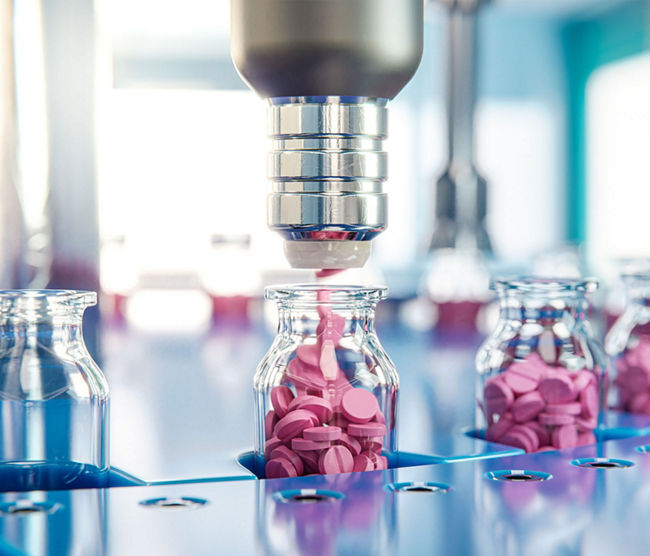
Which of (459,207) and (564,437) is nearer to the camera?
(564,437)

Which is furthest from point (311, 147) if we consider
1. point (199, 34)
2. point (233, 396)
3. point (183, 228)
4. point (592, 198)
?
point (592, 198)

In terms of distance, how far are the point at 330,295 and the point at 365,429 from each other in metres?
0.10

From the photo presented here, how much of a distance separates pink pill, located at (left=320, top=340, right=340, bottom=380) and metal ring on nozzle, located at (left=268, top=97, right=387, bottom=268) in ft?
0.26

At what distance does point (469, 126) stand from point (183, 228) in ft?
9.24

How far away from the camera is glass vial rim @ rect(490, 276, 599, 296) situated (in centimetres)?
87

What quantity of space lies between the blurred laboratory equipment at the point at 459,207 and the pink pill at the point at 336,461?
4.13ft

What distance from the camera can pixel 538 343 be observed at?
88cm

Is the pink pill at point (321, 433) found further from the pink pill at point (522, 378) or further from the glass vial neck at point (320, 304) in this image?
the pink pill at point (522, 378)

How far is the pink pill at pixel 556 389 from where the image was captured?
32.6 inches

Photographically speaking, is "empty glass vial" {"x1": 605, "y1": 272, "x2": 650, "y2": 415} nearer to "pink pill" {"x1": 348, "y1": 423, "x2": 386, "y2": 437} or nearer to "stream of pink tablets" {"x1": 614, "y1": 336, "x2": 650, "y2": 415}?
"stream of pink tablets" {"x1": 614, "y1": 336, "x2": 650, "y2": 415}

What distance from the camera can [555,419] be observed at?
0.81 m

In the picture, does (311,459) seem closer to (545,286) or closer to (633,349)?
(545,286)

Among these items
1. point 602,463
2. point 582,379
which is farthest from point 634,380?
point 602,463

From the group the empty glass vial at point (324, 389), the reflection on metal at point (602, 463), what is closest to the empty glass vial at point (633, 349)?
the reflection on metal at point (602, 463)
